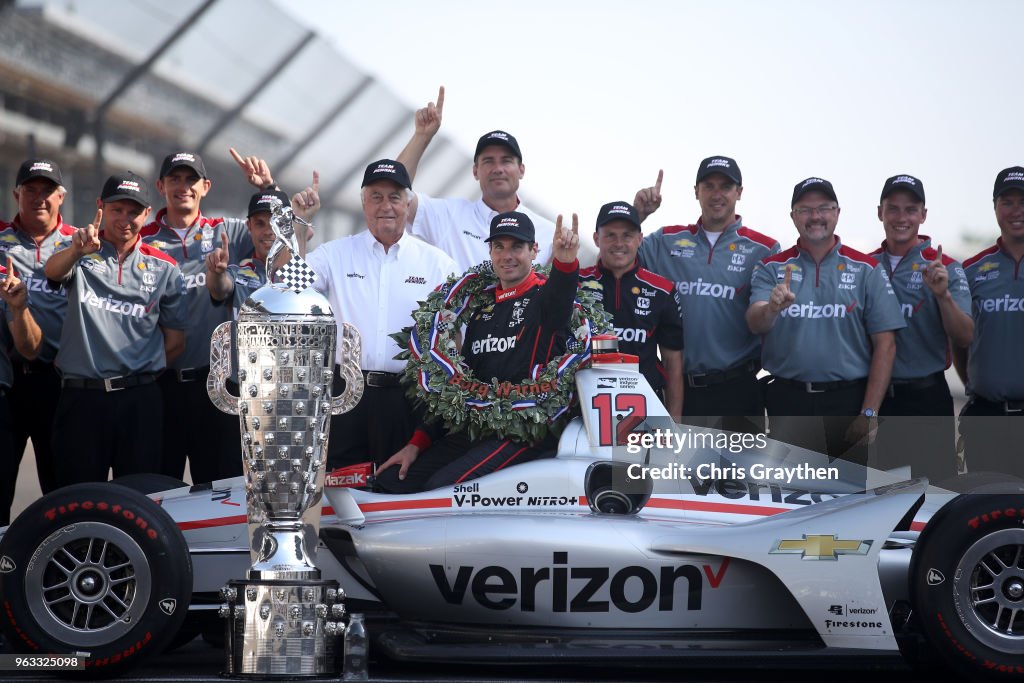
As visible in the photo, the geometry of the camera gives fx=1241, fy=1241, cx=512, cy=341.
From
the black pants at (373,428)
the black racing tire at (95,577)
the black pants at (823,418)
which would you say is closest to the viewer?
the black racing tire at (95,577)

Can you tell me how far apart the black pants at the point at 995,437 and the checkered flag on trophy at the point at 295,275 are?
4203mm

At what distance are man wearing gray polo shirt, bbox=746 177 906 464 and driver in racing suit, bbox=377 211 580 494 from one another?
1.66 metres

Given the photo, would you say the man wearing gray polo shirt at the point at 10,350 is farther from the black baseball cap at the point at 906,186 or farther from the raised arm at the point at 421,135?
the black baseball cap at the point at 906,186

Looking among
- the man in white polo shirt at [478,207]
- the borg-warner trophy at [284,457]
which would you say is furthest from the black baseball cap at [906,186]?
the borg-warner trophy at [284,457]

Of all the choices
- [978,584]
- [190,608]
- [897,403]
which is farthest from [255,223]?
[978,584]

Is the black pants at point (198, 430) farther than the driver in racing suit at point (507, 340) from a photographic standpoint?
Yes

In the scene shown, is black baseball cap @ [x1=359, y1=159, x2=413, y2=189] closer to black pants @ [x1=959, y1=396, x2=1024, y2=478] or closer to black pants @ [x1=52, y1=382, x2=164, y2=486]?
black pants @ [x1=52, y1=382, x2=164, y2=486]

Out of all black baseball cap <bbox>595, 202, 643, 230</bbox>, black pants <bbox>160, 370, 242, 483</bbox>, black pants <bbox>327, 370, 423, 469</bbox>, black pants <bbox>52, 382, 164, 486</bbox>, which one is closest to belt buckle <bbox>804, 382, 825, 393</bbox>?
black baseball cap <bbox>595, 202, 643, 230</bbox>

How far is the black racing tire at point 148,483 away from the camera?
5953 millimetres

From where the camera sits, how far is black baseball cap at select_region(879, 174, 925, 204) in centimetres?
750

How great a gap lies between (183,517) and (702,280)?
11.3ft

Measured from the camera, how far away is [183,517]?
5.65 meters

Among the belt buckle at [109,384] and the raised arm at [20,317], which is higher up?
the raised arm at [20,317]

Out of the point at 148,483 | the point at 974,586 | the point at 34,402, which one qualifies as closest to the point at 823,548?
the point at 974,586
